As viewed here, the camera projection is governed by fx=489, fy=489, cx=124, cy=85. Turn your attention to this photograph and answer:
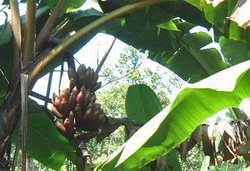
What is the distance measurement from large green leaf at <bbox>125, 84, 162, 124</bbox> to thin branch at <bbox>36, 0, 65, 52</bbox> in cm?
46

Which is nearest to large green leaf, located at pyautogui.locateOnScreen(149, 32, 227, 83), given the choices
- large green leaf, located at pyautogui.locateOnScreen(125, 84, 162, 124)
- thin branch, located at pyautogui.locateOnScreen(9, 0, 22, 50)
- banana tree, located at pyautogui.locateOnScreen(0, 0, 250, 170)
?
banana tree, located at pyautogui.locateOnScreen(0, 0, 250, 170)

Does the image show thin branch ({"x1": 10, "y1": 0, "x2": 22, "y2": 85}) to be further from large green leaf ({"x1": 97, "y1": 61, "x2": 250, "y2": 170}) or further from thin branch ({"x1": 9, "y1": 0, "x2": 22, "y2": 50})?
large green leaf ({"x1": 97, "y1": 61, "x2": 250, "y2": 170})

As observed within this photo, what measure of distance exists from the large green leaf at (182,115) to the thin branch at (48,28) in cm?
47

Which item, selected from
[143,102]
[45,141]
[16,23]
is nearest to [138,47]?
[143,102]

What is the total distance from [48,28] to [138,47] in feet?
1.72

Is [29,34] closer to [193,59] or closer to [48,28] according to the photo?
[48,28]

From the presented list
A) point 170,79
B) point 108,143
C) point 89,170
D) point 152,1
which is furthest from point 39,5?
point 170,79

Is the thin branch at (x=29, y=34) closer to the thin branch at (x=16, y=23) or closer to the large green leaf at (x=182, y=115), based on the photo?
the thin branch at (x=16, y=23)

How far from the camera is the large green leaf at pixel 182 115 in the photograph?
3.06 feet

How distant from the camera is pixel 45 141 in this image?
1761mm

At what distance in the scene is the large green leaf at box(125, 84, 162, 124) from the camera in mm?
1765

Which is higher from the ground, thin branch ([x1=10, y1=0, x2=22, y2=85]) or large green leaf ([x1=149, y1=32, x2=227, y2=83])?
thin branch ([x1=10, y1=0, x2=22, y2=85])

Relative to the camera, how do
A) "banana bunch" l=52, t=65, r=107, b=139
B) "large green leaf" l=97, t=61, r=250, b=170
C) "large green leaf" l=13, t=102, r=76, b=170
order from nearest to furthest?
"large green leaf" l=97, t=61, r=250, b=170
"banana bunch" l=52, t=65, r=107, b=139
"large green leaf" l=13, t=102, r=76, b=170

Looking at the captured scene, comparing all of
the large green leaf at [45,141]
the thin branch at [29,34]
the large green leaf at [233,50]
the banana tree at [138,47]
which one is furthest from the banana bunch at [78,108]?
the large green leaf at [233,50]
